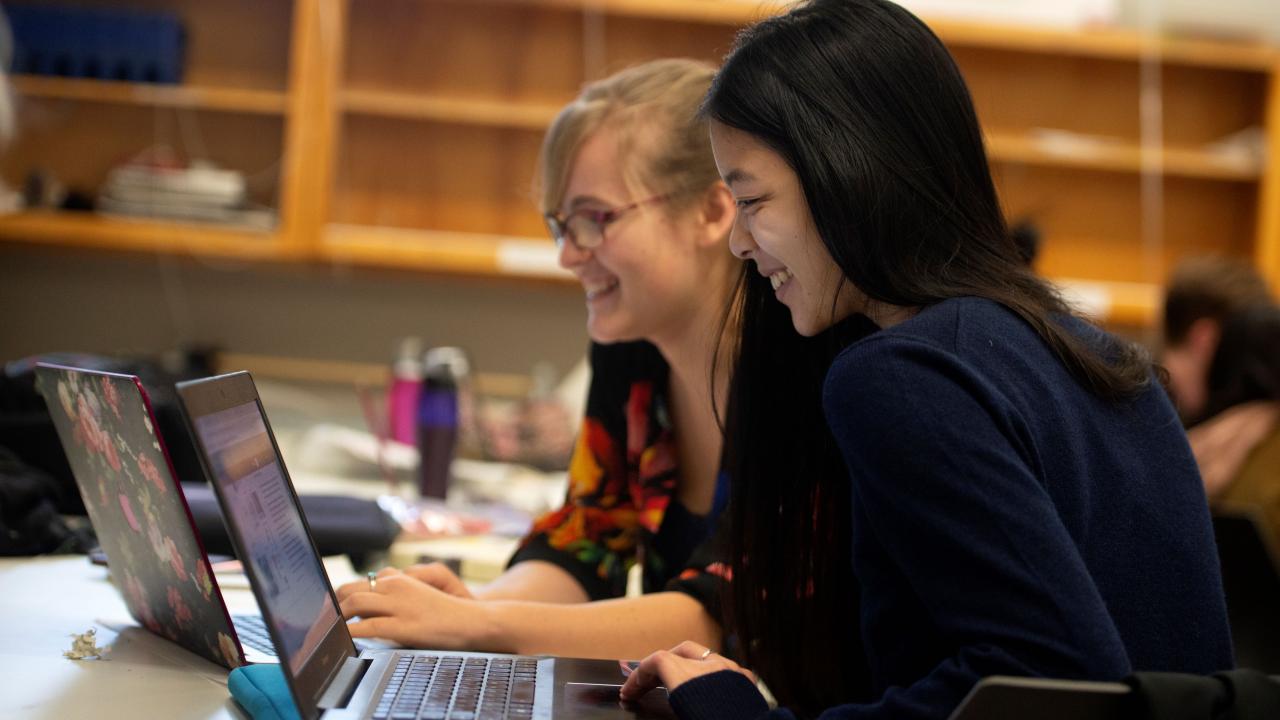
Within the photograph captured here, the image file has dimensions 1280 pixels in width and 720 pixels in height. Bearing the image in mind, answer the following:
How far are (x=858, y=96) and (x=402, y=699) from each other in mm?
490

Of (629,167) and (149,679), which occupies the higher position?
(629,167)

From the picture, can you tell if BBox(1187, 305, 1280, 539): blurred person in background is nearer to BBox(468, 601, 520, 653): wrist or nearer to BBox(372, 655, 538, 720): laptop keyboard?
BBox(468, 601, 520, 653): wrist

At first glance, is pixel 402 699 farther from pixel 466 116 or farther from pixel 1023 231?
pixel 466 116

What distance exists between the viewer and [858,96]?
846mm

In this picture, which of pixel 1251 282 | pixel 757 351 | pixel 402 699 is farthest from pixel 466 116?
pixel 402 699

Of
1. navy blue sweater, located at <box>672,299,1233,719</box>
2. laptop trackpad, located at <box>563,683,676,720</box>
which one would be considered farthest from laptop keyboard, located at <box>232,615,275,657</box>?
navy blue sweater, located at <box>672,299,1233,719</box>

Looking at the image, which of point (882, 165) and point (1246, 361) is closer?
point (882, 165)

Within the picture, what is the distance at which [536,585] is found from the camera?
1335mm

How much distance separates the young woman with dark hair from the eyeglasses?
1.53 feet

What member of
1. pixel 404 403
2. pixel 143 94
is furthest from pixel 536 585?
pixel 143 94

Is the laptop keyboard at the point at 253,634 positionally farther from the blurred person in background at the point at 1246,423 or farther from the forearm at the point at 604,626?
the blurred person in background at the point at 1246,423

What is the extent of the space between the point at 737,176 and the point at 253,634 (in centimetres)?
53

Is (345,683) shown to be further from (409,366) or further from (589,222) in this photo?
(409,366)

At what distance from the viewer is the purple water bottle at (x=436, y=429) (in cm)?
210
